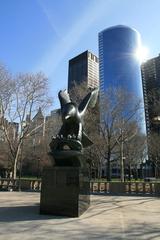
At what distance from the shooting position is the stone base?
354 inches

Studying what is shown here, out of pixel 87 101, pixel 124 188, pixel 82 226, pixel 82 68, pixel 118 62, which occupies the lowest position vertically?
pixel 82 226

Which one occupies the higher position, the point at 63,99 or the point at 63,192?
the point at 63,99

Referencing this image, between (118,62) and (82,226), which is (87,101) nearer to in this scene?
(82,226)

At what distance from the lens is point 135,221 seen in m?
8.48

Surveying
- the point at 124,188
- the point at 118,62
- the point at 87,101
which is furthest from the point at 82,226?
the point at 118,62

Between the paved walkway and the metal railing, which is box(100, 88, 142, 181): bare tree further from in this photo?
the paved walkway

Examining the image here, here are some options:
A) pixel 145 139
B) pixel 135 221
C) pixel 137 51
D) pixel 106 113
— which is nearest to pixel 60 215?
pixel 135 221

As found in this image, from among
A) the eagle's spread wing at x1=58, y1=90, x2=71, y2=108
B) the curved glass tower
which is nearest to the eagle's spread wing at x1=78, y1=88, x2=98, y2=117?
the eagle's spread wing at x1=58, y1=90, x2=71, y2=108

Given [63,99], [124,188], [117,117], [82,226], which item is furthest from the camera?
[117,117]

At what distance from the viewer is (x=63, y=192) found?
9.16m

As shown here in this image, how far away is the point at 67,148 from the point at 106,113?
20.0 metres

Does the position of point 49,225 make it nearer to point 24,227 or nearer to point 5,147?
point 24,227

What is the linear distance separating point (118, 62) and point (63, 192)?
53.7 metres

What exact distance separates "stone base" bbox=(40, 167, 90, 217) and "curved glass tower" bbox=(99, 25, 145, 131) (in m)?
44.3
